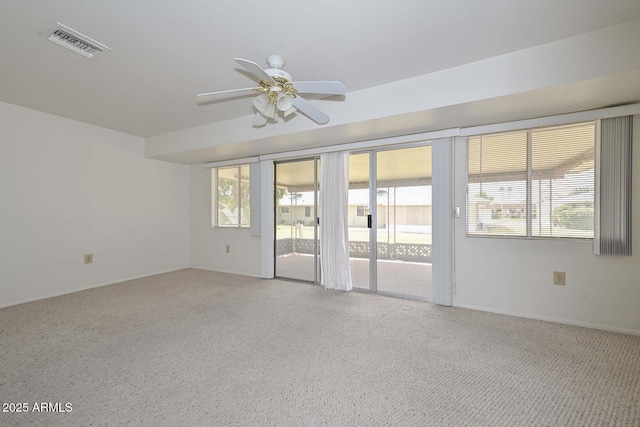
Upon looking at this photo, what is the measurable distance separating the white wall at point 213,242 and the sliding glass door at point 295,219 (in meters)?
0.44

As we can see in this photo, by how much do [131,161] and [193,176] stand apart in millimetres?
1175

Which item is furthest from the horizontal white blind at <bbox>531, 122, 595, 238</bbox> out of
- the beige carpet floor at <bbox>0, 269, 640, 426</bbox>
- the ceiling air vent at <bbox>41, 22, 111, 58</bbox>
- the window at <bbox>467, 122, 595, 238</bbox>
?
the ceiling air vent at <bbox>41, 22, 111, 58</bbox>

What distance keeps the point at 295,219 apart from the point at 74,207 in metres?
3.14

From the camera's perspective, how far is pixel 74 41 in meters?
2.14

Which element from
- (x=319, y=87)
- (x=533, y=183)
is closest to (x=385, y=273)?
(x=533, y=183)

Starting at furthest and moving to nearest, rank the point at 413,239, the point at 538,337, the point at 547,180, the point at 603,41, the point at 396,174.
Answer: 1. the point at 413,239
2. the point at 396,174
3. the point at 547,180
4. the point at 538,337
5. the point at 603,41

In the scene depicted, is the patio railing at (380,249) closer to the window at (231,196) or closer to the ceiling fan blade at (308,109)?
the window at (231,196)

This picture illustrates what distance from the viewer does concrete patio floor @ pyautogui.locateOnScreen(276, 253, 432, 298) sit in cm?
405

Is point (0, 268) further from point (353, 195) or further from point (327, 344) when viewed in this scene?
point (353, 195)

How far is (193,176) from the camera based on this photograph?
18.5 feet

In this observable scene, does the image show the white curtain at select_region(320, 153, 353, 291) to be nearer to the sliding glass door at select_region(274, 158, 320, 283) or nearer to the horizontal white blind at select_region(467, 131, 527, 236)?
the sliding glass door at select_region(274, 158, 320, 283)

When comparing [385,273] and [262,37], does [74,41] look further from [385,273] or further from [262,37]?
[385,273]

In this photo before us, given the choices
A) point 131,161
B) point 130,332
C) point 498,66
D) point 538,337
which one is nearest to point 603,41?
point 498,66

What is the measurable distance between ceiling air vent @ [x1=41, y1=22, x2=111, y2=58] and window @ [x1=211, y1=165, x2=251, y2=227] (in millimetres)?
2981
